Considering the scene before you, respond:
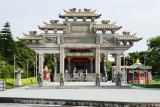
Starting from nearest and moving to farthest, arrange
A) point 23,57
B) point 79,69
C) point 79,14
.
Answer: point 79,14 < point 79,69 < point 23,57

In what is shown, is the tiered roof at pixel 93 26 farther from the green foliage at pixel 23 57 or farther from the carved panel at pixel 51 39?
the green foliage at pixel 23 57

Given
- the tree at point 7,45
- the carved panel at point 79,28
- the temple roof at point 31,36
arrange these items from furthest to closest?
the tree at point 7,45 < the carved panel at point 79,28 < the temple roof at point 31,36

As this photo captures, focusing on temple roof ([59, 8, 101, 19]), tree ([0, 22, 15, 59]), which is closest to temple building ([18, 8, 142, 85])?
temple roof ([59, 8, 101, 19])

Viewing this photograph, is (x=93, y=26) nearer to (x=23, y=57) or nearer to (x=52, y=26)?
(x=52, y=26)

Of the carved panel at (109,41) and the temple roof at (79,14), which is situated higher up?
the temple roof at (79,14)

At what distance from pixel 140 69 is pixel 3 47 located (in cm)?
3122

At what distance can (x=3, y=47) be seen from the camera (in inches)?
3371

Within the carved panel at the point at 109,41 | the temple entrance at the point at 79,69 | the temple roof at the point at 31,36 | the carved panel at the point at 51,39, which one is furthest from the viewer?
→ the temple entrance at the point at 79,69

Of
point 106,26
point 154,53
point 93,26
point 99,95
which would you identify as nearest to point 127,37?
point 106,26

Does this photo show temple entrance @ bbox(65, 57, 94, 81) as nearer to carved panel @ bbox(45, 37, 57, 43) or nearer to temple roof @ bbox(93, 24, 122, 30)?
temple roof @ bbox(93, 24, 122, 30)

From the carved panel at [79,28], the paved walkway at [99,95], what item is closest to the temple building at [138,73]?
the carved panel at [79,28]

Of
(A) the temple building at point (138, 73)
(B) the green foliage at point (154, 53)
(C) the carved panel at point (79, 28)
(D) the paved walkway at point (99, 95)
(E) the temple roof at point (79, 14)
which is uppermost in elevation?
(E) the temple roof at point (79, 14)

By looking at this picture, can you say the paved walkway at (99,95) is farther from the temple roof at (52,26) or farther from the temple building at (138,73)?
the temple building at (138,73)

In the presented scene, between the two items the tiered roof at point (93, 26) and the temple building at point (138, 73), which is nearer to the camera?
the tiered roof at point (93, 26)
